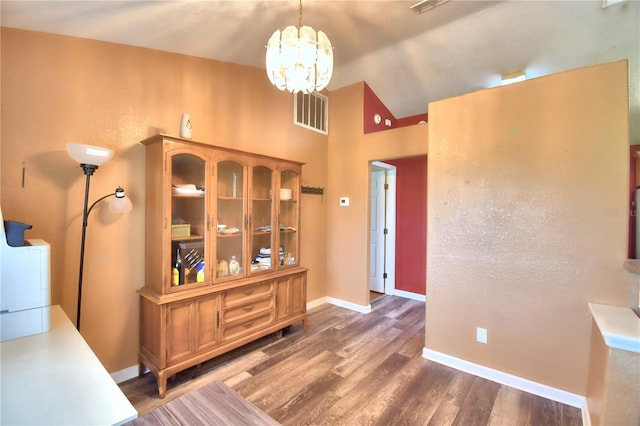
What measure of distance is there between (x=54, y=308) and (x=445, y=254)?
297 centimetres

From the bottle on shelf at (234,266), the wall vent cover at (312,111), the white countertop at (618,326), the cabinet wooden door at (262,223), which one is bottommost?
the white countertop at (618,326)

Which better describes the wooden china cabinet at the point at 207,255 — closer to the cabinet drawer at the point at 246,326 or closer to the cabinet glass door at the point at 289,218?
the cabinet drawer at the point at 246,326

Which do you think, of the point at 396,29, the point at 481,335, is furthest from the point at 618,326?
the point at 396,29

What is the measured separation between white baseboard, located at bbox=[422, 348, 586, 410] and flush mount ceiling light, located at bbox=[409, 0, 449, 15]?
3017 millimetres

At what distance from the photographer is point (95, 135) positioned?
2.07 meters

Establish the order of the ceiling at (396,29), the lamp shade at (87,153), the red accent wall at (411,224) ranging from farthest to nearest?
1. the red accent wall at (411,224)
2. the ceiling at (396,29)
3. the lamp shade at (87,153)


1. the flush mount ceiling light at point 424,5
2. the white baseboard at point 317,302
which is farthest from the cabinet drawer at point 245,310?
the flush mount ceiling light at point 424,5

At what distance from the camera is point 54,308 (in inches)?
71.2

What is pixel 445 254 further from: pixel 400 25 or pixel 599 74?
pixel 400 25

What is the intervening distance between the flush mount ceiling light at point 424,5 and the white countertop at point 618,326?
98.2 inches

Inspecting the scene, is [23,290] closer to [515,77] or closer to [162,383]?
[162,383]

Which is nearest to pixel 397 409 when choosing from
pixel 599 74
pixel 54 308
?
pixel 54 308

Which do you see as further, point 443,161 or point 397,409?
point 443,161

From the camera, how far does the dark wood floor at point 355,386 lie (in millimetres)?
1897
